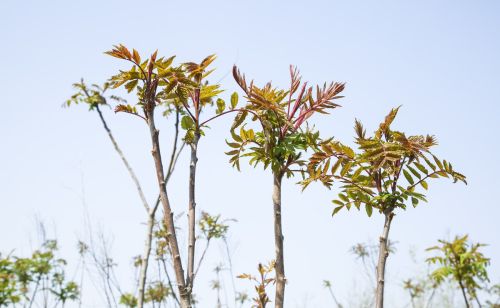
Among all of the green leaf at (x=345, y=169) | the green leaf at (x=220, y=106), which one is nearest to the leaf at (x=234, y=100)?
the green leaf at (x=220, y=106)

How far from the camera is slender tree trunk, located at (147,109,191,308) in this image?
1.39m

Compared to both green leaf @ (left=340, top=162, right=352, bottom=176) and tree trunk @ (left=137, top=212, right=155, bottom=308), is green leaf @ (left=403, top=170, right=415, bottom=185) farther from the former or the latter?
tree trunk @ (left=137, top=212, right=155, bottom=308)

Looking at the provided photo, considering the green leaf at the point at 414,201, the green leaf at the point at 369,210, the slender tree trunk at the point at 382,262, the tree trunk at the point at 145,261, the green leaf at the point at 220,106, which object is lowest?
the slender tree trunk at the point at 382,262

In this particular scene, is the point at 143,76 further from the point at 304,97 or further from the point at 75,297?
the point at 75,297

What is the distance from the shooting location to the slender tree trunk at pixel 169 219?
139 cm

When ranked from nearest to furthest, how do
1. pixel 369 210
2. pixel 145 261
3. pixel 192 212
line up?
pixel 192 212
pixel 369 210
pixel 145 261

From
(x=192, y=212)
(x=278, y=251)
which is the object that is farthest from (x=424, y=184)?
(x=192, y=212)

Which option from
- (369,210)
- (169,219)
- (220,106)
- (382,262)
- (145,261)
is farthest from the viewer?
(145,261)

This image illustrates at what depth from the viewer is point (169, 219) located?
1.45 metres

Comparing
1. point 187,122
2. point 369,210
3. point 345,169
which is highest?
point 187,122

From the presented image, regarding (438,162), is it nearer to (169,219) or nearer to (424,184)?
(424,184)

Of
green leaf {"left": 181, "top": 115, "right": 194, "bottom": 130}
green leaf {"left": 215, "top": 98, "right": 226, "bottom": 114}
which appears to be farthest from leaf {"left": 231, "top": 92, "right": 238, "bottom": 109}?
green leaf {"left": 181, "top": 115, "right": 194, "bottom": 130}

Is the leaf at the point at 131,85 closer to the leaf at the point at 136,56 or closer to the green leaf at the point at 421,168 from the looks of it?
the leaf at the point at 136,56

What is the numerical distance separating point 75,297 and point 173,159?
23.4ft
